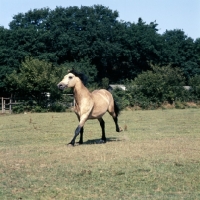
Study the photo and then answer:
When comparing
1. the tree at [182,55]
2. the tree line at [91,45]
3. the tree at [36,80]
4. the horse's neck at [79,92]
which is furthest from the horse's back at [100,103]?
the tree at [182,55]

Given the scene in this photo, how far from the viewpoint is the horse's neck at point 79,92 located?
47.5 feet

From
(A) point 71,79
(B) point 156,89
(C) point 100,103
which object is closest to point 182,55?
(B) point 156,89

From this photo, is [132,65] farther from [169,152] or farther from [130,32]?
[169,152]

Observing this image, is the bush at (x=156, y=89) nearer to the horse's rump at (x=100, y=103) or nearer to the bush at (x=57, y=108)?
the bush at (x=57, y=108)

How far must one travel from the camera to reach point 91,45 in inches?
2790

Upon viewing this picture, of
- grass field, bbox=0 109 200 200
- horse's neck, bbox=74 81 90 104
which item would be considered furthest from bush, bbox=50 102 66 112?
grass field, bbox=0 109 200 200

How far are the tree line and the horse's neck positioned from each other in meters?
44.2

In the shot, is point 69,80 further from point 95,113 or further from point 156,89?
point 156,89

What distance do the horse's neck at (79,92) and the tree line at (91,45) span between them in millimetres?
44183

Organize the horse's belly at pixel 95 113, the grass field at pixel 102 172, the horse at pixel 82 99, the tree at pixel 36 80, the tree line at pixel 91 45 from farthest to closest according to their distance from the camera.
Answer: the tree line at pixel 91 45, the tree at pixel 36 80, the horse's belly at pixel 95 113, the horse at pixel 82 99, the grass field at pixel 102 172

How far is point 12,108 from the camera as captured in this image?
149 ft

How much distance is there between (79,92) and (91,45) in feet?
187

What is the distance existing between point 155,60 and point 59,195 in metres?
71.9

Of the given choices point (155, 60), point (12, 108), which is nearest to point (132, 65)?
point (155, 60)
